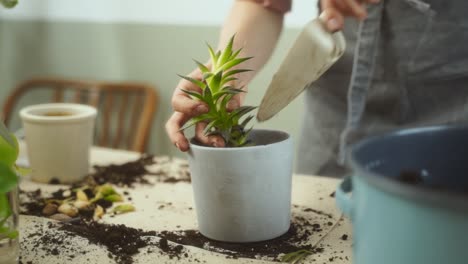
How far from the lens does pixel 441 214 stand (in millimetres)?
474

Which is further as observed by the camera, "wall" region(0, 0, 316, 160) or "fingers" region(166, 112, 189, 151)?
"wall" region(0, 0, 316, 160)

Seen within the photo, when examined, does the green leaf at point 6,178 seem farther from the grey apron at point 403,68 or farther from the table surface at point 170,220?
the grey apron at point 403,68

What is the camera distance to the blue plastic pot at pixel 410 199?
48 centimetres

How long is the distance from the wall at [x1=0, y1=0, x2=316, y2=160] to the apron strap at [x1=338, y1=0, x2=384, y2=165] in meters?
0.76

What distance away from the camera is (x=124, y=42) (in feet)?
7.91

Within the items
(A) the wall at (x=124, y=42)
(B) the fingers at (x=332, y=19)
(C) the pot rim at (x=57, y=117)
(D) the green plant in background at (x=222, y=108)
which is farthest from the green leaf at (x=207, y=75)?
(A) the wall at (x=124, y=42)

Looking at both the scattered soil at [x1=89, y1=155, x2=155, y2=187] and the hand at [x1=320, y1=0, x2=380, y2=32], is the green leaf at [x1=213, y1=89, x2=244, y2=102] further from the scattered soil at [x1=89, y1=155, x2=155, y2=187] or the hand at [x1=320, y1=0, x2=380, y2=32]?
the scattered soil at [x1=89, y1=155, x2=155, y2=187]

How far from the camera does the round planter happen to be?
0.76 metres

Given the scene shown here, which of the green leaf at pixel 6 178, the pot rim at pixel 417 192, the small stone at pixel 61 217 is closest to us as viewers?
the pot rim at pixel 417 192

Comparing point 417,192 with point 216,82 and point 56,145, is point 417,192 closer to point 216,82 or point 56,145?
point 216,82

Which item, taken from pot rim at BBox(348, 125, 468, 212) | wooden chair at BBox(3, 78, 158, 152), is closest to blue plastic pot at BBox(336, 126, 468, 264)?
pot rim at BBox(348, 125, 468, 212)

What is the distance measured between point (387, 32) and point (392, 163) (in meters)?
0.68

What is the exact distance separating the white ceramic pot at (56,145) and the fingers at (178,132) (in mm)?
296

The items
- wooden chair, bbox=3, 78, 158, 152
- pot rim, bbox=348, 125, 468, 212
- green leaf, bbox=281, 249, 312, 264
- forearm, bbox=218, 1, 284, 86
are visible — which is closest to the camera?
pot rim, bbox=348, 125, 468, 212
